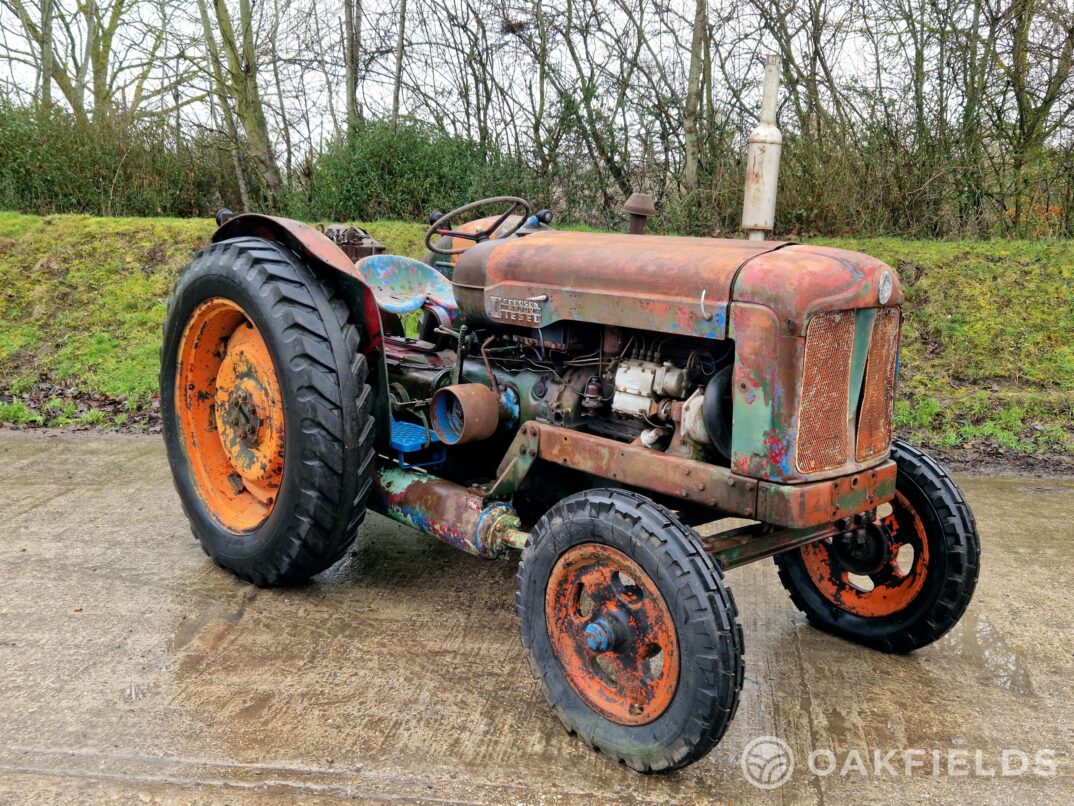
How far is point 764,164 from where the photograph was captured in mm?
5934

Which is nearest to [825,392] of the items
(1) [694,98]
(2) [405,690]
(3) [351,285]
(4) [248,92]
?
(2) [405,690]

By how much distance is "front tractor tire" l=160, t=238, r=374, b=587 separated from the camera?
3.10 metres

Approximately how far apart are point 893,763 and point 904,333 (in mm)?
4882

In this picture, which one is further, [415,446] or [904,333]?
[904,333]

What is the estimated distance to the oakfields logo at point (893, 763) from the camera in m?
2.40

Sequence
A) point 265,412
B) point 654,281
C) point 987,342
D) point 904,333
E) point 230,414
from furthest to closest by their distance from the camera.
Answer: point 904,333 → point 987,342 → point 230,414 → point 265,412 → point 654,281

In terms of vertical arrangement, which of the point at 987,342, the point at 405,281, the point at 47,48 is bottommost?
the point at 987,342

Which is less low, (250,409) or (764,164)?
(764,164)

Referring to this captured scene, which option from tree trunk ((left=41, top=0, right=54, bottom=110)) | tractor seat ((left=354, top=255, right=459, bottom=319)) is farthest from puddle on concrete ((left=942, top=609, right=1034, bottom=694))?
tree trunk ((left=41, top=0, right=54, bottom=110))

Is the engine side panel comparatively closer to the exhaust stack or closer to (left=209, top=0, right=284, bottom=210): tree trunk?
the exhaust stack

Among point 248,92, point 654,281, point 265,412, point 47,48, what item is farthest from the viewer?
point 47,48

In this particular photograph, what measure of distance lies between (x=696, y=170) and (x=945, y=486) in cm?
675

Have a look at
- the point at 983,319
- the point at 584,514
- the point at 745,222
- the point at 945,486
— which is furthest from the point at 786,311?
the point at 983,319

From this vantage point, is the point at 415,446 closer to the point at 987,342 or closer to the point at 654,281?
the point at 654,281
